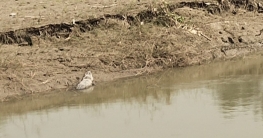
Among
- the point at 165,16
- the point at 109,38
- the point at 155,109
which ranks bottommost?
the point at 155,109

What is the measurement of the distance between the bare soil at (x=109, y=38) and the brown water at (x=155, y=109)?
34cm

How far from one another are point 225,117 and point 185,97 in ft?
3.40

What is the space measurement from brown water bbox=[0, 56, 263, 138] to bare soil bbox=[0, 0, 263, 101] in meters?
0.34

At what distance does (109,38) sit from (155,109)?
2251 millimetres

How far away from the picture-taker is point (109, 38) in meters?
9.13

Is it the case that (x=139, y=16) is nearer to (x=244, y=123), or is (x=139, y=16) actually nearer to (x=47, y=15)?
(x=47, y=15)

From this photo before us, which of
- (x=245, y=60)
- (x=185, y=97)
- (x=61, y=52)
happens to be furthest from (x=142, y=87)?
(x=245, y=60)

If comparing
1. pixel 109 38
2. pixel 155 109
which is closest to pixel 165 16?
pixel 109 38

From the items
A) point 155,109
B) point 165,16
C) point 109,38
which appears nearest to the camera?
point 155,109

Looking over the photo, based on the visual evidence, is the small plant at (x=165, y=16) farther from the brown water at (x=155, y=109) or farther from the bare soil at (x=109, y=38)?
the brown water at (x=155, y=109)

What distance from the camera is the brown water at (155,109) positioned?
6.34m

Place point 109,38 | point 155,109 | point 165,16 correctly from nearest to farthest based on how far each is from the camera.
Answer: point 155,109, point 109,38, point 165,16

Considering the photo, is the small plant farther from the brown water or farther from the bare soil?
the brown water

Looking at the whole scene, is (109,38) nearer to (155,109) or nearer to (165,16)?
(165,16)
